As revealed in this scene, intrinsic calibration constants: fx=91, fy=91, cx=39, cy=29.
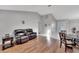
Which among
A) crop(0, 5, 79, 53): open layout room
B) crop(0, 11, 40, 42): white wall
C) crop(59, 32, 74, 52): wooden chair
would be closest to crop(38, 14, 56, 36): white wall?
crop(0, 5, 79, 53): open layout room

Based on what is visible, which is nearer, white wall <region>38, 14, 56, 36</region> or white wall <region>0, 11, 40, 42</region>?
white wall <region>0, 11, 40, 42</region>

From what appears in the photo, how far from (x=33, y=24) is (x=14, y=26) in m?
0.41

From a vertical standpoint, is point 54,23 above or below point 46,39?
above

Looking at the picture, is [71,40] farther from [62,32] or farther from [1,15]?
[1,15]

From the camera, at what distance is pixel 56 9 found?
6.46 feet

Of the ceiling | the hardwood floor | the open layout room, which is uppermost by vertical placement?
the ceiling

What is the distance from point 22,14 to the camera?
1918mm

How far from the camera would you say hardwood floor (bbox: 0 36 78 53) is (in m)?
1.92

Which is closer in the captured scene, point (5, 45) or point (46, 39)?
point (5, 45)

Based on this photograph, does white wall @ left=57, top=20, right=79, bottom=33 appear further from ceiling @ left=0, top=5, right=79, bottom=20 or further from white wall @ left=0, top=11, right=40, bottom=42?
white wall @ left=0, top=11, right=40, bottom=42

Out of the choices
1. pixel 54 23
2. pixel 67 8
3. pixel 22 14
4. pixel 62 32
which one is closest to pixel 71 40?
pixel 62 32

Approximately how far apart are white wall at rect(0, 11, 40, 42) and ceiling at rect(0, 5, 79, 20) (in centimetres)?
10

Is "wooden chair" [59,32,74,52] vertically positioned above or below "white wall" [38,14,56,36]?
below
